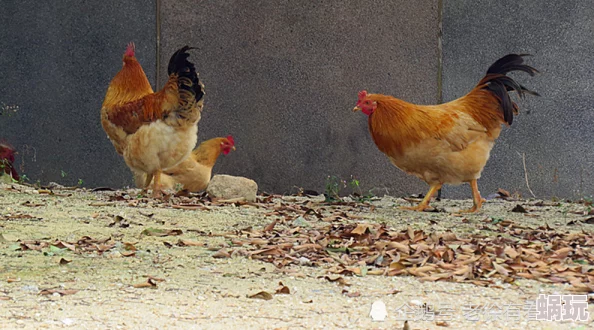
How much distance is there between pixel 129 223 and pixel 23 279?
1.69 meters

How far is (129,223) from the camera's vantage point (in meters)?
5.02

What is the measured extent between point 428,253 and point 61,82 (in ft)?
17.2

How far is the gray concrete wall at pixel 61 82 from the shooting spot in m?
7.84

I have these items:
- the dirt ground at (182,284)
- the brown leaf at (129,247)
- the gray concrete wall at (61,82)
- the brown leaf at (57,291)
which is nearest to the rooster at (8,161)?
the gray concrete wall at (61,82)

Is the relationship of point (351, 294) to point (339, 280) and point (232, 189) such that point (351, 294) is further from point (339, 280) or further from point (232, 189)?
point (232, 189)

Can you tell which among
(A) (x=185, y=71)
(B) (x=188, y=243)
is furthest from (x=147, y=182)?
(B) (x=188, y=243)

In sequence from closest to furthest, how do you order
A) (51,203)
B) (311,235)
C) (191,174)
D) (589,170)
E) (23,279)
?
(23,279) < (311,235) < (51,203) < (191,174) < (589,170)

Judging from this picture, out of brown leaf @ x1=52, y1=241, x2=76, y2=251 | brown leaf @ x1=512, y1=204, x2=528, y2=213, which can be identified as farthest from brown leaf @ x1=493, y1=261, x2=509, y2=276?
brown leaf @ x1=512, y1=204, x2=528, y2=213

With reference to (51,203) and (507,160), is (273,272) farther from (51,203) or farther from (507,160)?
(507,160)

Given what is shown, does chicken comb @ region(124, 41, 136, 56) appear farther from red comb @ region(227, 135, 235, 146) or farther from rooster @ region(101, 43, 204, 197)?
red comb @ region(227, 135, 235, 146)

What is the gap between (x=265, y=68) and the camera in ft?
25.9

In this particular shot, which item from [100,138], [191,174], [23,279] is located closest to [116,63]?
[100,138]

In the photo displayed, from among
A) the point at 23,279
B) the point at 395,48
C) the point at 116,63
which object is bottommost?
the point at 23,279

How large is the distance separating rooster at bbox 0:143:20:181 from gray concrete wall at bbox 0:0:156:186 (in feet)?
0.84
